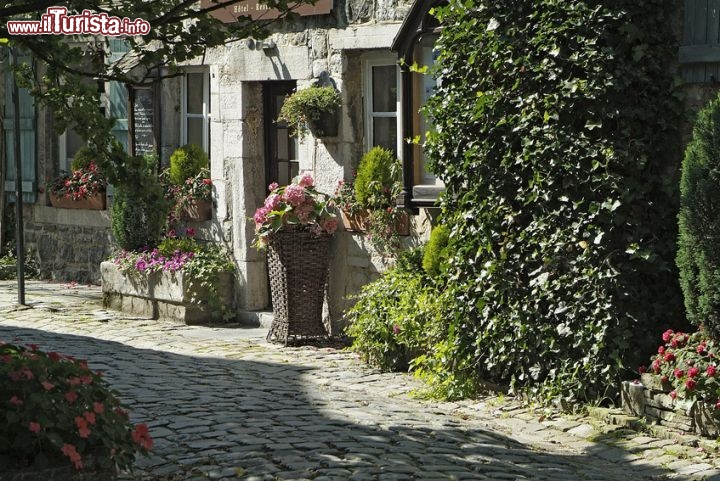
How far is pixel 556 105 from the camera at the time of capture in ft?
27.8

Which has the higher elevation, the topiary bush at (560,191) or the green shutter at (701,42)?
the green shutter at (701,42)

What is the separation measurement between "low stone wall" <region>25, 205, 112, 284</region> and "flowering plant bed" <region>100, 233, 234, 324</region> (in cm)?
161

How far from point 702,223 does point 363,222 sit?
13.6ft

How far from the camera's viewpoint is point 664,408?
7820 mm

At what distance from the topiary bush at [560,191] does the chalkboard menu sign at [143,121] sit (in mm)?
5563

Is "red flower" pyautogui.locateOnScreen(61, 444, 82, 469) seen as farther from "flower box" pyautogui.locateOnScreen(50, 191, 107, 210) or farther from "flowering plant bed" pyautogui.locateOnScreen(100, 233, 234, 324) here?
"flower box" pyautogui.locateOnScreen(50, 191, 107, 210)

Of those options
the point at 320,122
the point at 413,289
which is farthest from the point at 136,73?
the point at 413,289

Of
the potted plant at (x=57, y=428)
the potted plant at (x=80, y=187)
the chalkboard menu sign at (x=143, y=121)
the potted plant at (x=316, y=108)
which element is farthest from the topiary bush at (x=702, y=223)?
the potted plant at (x=80, y=187)

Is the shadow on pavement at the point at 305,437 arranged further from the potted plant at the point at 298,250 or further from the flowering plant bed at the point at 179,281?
the flowering plant bed at the point at 179,281

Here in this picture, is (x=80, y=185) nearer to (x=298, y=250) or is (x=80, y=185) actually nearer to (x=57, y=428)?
(x=298, y=250)

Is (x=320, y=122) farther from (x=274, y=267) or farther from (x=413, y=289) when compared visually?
(x=413, y=289)

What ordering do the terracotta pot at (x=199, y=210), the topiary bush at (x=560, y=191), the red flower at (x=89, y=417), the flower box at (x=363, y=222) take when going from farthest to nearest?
the terracotta pot at (x=199, y=210) → the flower box at (x=363, y=222) → the topiary bush at (x=560, y=191) → the red flower at (x=89, y=417)

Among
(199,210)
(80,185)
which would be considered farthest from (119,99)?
(199,210)

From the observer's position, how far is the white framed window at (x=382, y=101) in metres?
11.4
